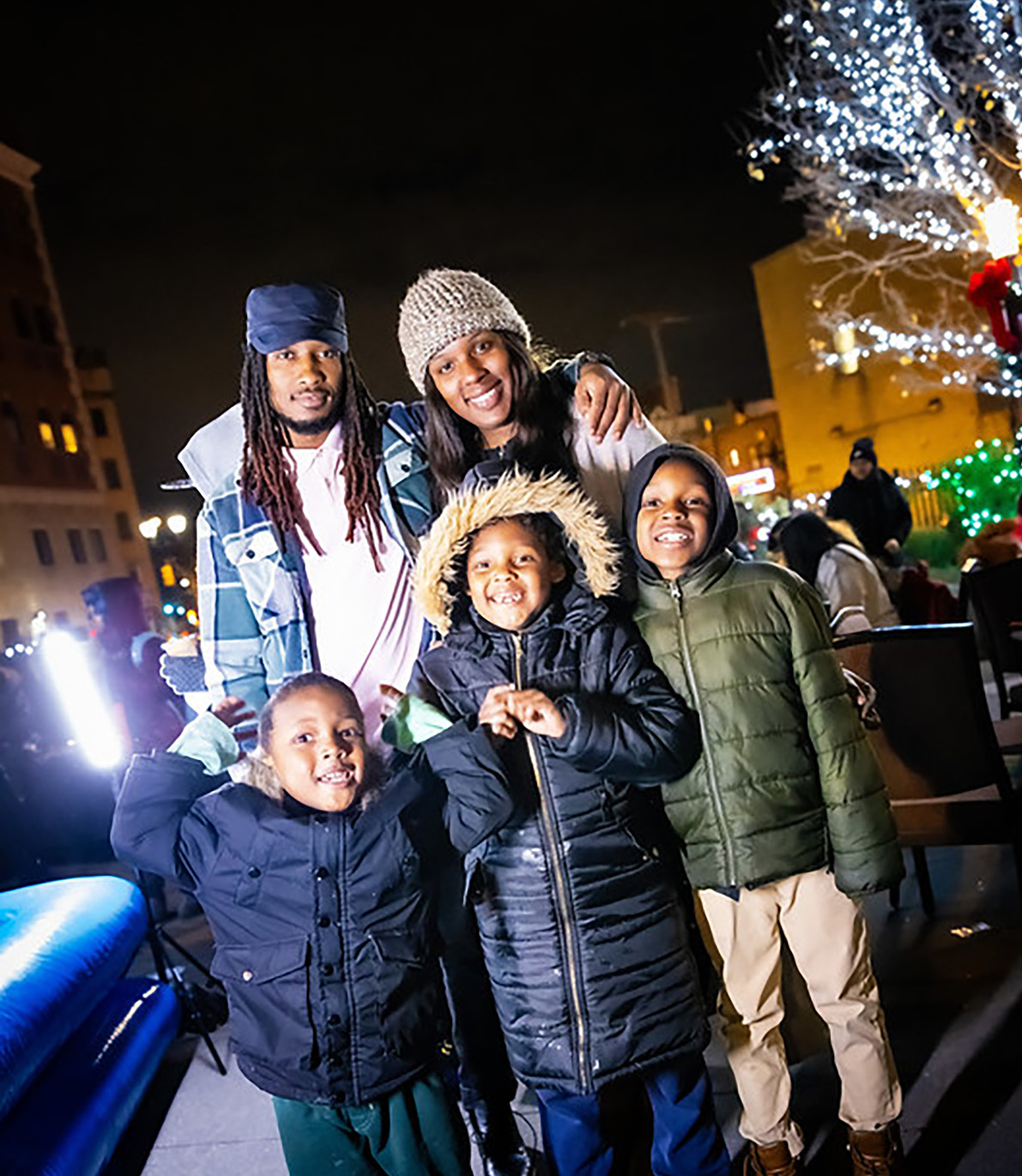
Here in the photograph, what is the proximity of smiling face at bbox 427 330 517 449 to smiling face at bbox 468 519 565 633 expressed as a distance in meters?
0.43

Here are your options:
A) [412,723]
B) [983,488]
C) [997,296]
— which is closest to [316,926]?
[412,723]

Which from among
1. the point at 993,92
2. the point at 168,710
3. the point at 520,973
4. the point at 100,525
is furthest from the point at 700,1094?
the point at 100,525

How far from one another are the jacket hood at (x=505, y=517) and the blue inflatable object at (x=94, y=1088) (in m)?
2.26

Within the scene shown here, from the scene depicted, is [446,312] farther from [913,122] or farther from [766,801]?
[913,122]

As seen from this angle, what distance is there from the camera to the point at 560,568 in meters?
2.74

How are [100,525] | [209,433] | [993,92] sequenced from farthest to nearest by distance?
[100,525]
[993,92]
[209,433]

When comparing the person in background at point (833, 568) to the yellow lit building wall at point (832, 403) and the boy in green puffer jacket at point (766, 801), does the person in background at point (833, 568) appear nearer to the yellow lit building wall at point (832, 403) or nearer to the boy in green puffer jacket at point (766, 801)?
the boy in green puffer jacket at point (766, 801)

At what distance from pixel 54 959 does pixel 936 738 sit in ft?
11.2

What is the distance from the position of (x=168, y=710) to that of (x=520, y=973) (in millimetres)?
5131

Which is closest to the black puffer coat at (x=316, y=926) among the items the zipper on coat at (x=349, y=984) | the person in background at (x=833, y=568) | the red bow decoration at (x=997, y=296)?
the zipper on coat at (x=349, y=984)

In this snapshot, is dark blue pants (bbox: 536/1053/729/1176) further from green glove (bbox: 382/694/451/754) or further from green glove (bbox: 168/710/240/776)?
green glove (bbox: 168/710/240/776)

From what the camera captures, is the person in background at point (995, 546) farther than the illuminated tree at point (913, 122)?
No

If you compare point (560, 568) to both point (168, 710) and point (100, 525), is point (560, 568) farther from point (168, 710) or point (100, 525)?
point (100, 525)

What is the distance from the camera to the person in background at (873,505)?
8453 millimetres
